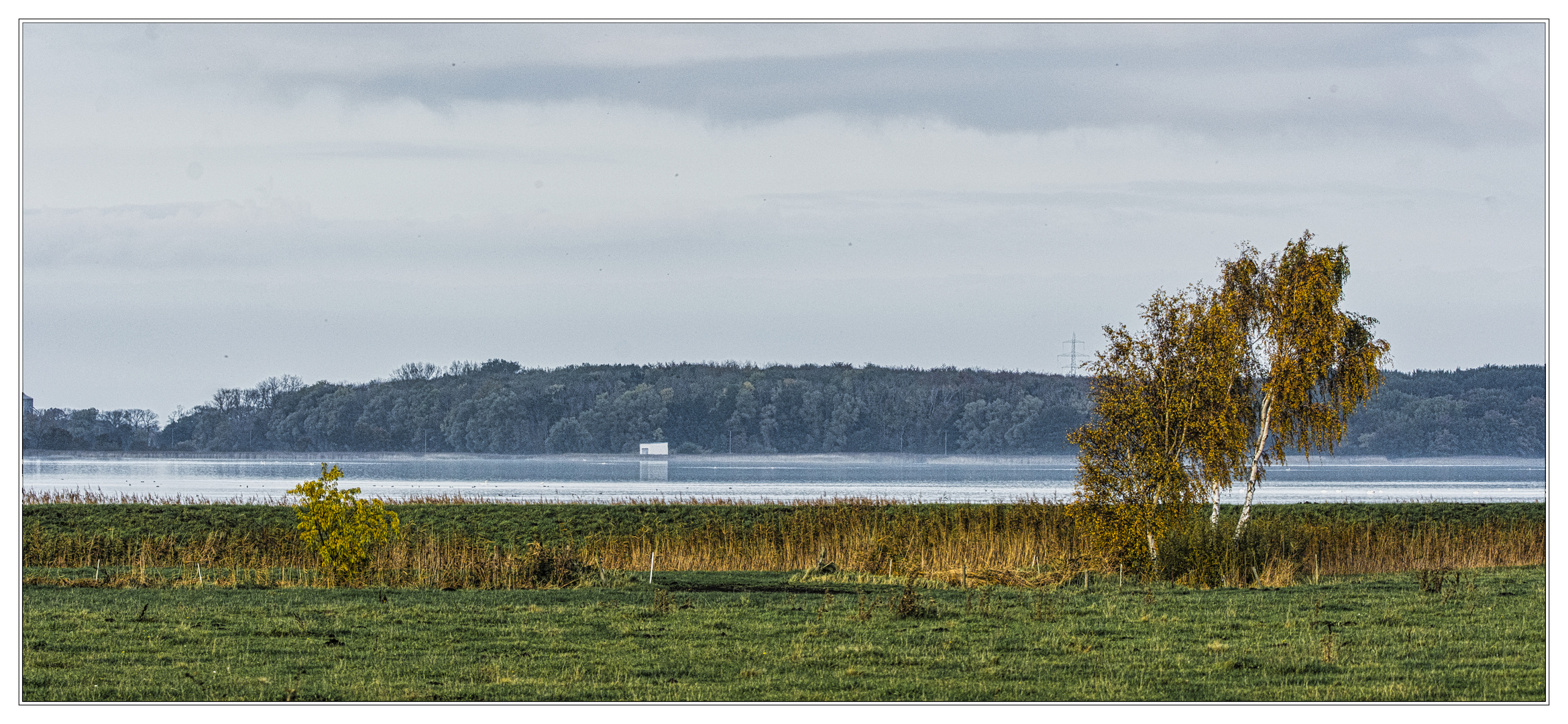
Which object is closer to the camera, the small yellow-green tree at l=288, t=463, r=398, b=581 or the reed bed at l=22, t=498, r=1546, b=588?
the small yellow-green tree at l=288, t=463, r=398, b=581

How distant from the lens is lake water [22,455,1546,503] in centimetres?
7238

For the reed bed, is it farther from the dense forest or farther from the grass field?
the dense forest

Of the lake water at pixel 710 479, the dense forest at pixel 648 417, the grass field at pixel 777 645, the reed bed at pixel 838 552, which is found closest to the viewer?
→ the grass field at pixel 777 645

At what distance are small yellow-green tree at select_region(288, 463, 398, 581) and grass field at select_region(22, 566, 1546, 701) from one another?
98cm

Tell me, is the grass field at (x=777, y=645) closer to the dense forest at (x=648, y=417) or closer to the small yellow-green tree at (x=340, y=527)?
the small yellow-green tree at (x=340, y=527)

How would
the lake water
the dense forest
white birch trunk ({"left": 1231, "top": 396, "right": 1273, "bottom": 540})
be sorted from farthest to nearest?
the dense forest < the lake water < white birch trunk ({"left": 1231, "top": 396, "right": 1273, "bottom": 540})

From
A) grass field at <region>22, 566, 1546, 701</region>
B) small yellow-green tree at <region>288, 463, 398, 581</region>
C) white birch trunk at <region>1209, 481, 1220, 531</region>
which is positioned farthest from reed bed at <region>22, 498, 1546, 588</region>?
grass field at <region>22, 566, 1546, 701</region>

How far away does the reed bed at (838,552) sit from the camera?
2486 cm

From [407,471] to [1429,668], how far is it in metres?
116

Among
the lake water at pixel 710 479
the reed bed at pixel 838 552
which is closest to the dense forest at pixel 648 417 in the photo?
the lake water at pixel 710 479

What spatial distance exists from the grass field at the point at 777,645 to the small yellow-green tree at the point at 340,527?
98cm

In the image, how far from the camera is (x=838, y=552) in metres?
31.1

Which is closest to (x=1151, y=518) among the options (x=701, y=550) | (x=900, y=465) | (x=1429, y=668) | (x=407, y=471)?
(x=701, y=550)

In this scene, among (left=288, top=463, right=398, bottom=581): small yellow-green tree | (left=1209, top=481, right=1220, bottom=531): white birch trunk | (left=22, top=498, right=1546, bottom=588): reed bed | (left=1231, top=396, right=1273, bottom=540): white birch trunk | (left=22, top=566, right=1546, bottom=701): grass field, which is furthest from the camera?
(left=1231, top=396, right=1273, bottom=540): white birch trunk
